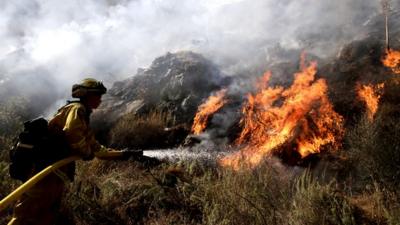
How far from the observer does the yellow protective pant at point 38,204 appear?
4121 mm

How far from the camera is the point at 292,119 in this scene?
388 inches

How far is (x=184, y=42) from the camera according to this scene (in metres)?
21.5

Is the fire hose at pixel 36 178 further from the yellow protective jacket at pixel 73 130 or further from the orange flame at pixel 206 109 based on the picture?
the orange flame at pixel 206 109

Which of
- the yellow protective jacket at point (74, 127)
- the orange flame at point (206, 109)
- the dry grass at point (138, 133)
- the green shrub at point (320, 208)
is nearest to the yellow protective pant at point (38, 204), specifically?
the yellow protective jacket at point (74, 127)

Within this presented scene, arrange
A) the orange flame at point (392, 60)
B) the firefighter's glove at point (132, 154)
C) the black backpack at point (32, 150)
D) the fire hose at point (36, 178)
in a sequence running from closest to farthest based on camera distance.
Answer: the fire hose at point (36, 178), the black backpack at point (32, 150), the firefighter's glove at point (132, 154), the orange flame at point (392, 60)

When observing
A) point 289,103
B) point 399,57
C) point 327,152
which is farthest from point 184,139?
point 399,57

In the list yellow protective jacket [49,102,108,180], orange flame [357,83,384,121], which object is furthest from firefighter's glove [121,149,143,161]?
orange flame [357,83,384,121]

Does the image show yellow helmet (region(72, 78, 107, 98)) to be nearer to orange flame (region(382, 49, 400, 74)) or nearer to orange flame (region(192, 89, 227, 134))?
orange flame (region(192, 89, 227, 134))

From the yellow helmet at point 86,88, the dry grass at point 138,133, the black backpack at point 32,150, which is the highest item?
the yellow helmet at point 86,88

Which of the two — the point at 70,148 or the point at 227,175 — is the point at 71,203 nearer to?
the point at 70,148

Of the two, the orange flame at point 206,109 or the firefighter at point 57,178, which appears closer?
the firefighter at point 57,178

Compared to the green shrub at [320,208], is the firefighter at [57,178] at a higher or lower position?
higher

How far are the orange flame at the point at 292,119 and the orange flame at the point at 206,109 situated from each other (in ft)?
2.80

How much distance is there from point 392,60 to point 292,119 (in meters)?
4.32
